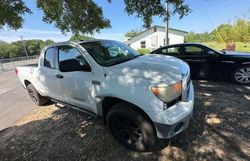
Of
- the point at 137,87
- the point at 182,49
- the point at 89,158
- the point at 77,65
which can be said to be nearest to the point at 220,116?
the point at 137,87

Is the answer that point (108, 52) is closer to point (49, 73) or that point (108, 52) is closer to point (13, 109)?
point (49, 73)

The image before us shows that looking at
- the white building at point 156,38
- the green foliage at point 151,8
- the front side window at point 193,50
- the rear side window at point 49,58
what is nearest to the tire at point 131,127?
the rear side window at point 49,58

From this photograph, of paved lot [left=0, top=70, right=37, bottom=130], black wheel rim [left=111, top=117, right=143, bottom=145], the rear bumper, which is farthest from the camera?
paved lot [left=0, top=70, right=37, bottom=130]

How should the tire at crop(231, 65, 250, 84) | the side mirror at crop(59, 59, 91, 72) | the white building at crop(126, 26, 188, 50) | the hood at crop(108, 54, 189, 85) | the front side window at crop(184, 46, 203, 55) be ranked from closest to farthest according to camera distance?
the hood at crop(108, 54, 189, 85) < the side mirror at crop(59, 59, 91, 72) < the tire at crop(231, 65, 250, 84) < the front side window at crop(184, 46, 203, 55) < the white building at crop(126, 26, 188, 50)

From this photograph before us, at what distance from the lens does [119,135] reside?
3.12 meters

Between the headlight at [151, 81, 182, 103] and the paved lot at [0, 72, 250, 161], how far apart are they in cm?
96

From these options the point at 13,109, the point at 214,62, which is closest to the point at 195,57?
the point at 214,62

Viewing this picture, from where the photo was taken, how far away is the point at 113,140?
3379 mm

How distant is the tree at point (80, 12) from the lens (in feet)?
15.5

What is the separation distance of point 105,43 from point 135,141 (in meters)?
2.20

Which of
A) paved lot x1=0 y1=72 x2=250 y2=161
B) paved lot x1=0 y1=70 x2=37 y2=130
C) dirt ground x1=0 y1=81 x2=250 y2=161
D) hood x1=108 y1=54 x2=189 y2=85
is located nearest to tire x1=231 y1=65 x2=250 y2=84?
paved lot x1=0 y1=72 x2=250 y2=161

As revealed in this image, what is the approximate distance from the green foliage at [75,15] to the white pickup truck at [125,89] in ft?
6.10

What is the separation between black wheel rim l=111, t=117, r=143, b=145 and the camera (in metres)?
2.88

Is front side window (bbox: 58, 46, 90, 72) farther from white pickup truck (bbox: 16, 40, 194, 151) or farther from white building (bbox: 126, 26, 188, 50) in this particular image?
white building (bbox: 126, 26, 188, 50)
